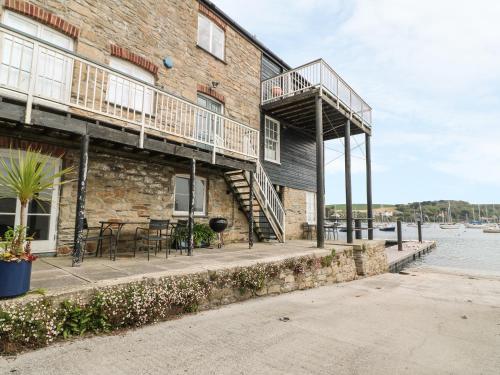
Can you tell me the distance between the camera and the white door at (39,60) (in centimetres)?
554

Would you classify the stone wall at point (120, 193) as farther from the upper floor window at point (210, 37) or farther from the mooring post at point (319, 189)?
the upper floor window at point (210, 37)

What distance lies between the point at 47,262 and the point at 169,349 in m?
3.34

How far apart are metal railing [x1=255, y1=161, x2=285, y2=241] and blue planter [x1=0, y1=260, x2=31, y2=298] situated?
683 centimetres

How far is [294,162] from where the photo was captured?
12789mm

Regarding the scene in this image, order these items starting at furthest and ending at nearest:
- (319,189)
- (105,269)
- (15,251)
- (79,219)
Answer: (319,189), (79,219), (105,269), (15,251)

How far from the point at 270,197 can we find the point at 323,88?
13.1 ft

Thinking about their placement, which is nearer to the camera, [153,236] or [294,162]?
[153,236]

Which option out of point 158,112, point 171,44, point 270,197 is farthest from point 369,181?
point 171,44

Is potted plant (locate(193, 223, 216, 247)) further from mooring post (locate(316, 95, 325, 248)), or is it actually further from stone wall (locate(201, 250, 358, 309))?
mooring post (locate(316, 95, 325, 248))

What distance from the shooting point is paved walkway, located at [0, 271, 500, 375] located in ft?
8.79

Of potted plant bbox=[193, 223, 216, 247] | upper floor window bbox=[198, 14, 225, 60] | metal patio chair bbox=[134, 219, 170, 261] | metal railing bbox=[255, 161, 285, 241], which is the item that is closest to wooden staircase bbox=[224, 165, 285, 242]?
metal railing bbox=[255, 161, 285, 241]

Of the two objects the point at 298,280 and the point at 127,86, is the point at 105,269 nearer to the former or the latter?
the point at 298,280

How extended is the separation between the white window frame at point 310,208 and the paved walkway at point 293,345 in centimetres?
842

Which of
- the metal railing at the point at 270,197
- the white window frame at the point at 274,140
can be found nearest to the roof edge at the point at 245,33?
the white window frame at the point at 274,140
